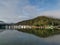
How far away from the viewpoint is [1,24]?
123m

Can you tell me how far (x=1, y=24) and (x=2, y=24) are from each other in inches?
44.9

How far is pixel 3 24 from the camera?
125 metres

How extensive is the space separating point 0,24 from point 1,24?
62.6 inches

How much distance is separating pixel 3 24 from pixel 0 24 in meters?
3.65

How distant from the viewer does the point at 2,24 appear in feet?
407

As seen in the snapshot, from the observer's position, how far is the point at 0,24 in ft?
399

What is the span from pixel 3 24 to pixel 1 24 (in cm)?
212

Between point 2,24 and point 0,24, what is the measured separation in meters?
2.71
